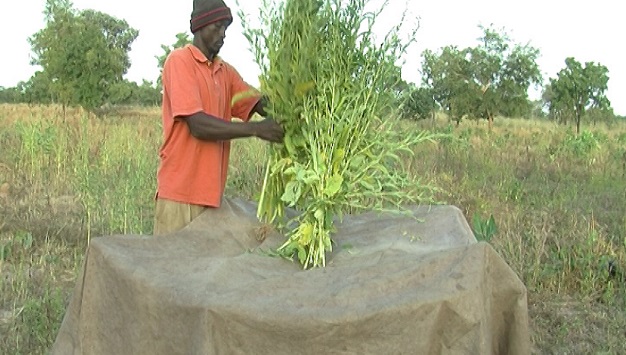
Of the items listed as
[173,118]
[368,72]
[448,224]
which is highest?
[368,72]

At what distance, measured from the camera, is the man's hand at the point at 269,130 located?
2361 mm

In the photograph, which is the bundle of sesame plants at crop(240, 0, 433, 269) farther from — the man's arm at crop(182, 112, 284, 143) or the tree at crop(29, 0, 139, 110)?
the tree at crop(29, 0, 139, 110)

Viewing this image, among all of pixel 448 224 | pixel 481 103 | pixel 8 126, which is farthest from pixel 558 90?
pixel 448 224

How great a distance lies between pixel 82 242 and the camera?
4996 millimetres

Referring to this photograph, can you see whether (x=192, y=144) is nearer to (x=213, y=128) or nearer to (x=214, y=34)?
(x=213, y=128)

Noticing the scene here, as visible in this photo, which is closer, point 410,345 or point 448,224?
point 410,345

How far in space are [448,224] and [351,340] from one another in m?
0.82

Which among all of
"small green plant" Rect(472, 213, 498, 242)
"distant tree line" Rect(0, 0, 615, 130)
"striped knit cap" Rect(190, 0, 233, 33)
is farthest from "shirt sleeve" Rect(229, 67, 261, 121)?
"distant tree line" Rect(0, 0, 615, 130)

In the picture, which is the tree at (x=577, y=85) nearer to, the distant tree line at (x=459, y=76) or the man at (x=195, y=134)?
the distant tree line at (x=459, y=76)

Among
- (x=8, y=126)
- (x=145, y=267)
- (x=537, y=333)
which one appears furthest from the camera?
(x=8, y=126)

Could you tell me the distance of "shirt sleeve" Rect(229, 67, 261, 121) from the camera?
8.94ft

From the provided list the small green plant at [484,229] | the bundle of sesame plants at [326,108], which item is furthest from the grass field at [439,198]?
the bundle of sesame plants at [326,108]

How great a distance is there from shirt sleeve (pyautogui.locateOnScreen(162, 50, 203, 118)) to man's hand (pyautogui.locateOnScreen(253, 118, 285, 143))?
0.95 feet

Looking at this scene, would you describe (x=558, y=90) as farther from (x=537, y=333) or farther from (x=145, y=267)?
(x=145, y=267)
